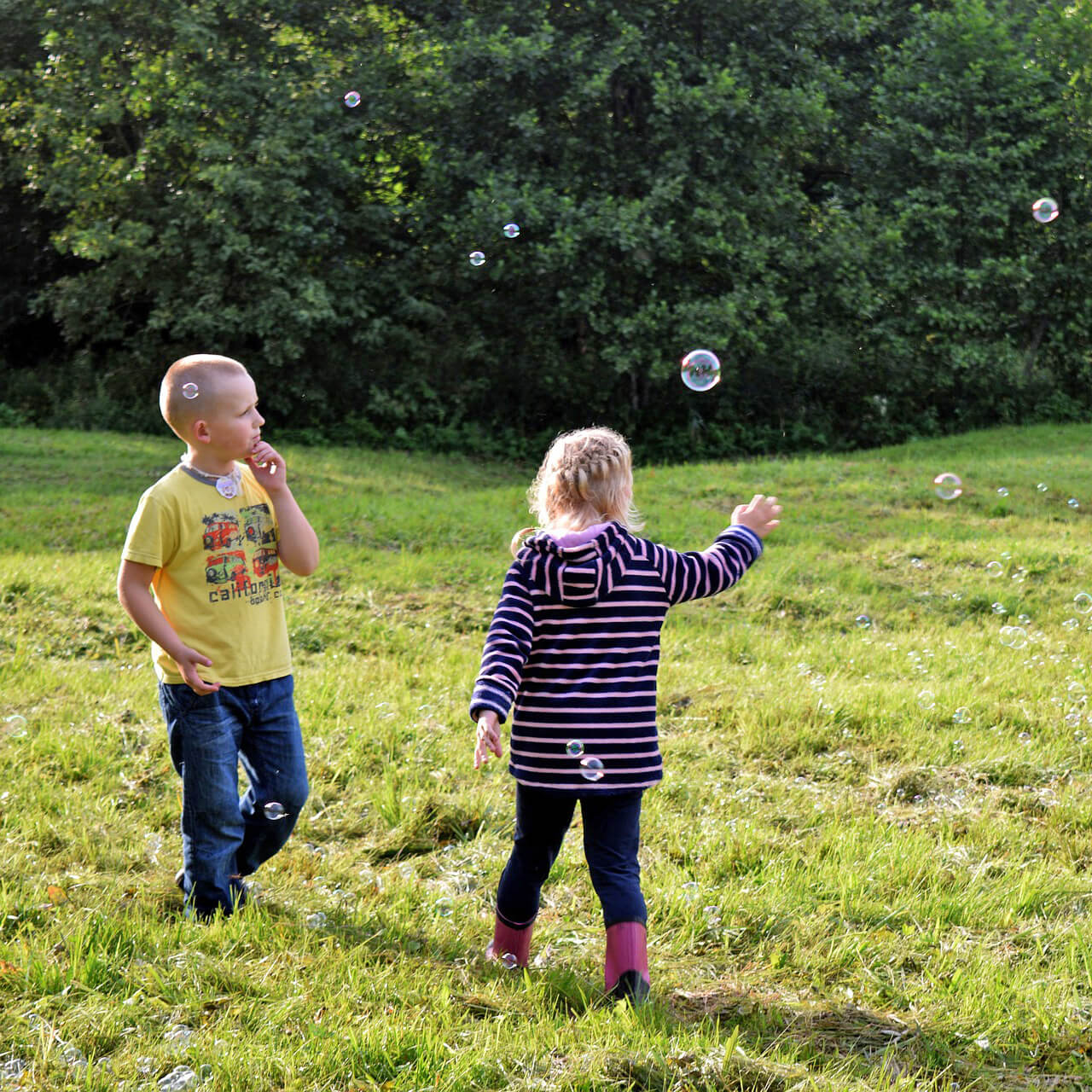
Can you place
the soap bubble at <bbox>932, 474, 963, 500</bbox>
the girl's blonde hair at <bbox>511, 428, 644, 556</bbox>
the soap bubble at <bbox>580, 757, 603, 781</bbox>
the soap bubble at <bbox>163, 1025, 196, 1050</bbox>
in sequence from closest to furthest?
the soap bubble at <bbox>163, 1025, 196, 1050</bbox> < the soap bubble at <bbox>580, 757, 603, 781</bbox> < the girl's blonde hair at <bbox>511, 428, 644, 556</bbox> < the soap bubble at <bbox>932, 474, 963, 500</bbox>

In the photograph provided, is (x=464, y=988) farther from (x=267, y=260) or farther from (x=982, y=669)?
(x=267, y=260)

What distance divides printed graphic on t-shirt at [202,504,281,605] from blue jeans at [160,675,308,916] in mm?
259

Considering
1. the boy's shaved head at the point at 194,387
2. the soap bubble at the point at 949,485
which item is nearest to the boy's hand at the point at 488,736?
the boy's shaved head at the point at 194,387

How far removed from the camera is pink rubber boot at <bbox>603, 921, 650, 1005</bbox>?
9.13 ft

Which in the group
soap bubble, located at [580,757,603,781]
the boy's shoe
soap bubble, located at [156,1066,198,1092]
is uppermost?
soap bubble, located at [580,757,603,781]

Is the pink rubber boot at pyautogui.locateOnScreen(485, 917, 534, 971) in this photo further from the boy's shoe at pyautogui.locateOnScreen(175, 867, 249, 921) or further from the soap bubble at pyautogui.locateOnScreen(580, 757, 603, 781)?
the boy's shoe at pyautogui.locateOnScreen(175, 867, 249, 921)

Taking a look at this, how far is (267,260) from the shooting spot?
48.7ft

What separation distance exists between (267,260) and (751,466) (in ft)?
22.4

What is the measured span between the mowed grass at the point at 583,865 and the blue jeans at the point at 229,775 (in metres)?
0.15

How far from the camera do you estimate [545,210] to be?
49.9 ft

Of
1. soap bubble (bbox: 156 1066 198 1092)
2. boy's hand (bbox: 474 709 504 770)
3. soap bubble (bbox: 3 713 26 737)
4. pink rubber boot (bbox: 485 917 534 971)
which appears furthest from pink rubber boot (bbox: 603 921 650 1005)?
soap bubble (bbox: 3 713 26 737)

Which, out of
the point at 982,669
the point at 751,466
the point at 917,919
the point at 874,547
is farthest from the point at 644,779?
the point at 751,466

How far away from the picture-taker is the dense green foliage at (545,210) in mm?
15133

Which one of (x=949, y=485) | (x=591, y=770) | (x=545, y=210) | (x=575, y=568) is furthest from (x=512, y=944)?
(x=545, y=210)
